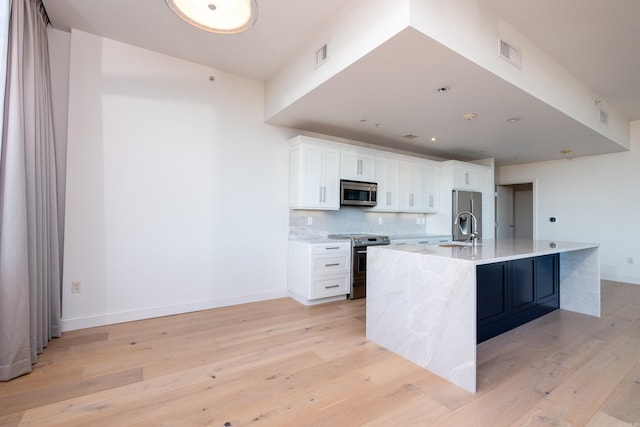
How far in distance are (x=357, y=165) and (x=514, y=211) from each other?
5939 millimetres

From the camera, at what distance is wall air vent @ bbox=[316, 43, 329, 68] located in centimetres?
277

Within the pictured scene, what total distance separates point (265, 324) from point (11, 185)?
7.62 ft

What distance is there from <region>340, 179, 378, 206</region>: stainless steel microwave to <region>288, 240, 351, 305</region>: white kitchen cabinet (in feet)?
2.23

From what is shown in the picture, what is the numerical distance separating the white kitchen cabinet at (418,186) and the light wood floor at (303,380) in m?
2.64

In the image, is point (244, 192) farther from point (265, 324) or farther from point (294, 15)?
point (294, 15)

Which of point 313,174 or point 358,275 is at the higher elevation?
point 313,174

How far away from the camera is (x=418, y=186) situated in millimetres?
5383

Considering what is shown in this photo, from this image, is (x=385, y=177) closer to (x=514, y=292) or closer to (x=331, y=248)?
(x=331, y=248)

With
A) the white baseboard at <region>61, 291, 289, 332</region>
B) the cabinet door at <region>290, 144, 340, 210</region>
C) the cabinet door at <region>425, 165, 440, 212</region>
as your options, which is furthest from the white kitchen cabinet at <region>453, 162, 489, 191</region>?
the white baseboard at <region>61, 291, 289, 332</region>

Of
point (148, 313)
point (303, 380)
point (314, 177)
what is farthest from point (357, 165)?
point (148, 313)

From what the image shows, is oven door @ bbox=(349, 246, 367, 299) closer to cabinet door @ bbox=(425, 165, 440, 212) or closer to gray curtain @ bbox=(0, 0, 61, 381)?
cabinet door @ bbox=(425, 165, 440, 212)

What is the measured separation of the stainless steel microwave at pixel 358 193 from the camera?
14.4 feet

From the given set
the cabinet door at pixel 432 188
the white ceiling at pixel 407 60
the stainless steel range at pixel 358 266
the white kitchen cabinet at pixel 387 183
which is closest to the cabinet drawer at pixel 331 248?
the stainless steel range at pixel 358 266

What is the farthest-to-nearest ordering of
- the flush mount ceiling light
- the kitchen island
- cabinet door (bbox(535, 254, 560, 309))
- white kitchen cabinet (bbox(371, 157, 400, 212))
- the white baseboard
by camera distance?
white kitchen cabinet (bbox(371, 157, 400, 212))
cabinet door (bbox(535, 254, 560, 309))
the white baseboard
the kitchen island
the flush mount ceiling light
